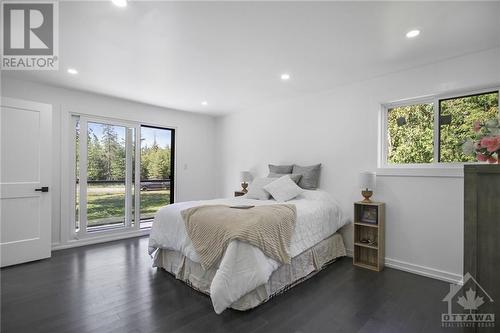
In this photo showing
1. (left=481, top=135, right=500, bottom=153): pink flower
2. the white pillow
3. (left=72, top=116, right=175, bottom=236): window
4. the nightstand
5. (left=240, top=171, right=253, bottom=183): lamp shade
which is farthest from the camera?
(left=240, top=171, right=253, bottom=183): lamp shade

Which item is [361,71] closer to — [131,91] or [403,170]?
[403,170]

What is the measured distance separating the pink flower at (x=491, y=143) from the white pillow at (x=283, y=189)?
215 cm

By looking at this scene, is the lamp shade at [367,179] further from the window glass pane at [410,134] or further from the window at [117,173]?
the window at [117,173]

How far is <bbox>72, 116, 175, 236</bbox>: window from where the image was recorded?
392cm

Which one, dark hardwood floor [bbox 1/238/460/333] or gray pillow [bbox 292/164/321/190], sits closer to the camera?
dark hardwood floor [bbox 1/238/460/333]

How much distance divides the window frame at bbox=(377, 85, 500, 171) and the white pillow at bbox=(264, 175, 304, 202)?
3.80 feet

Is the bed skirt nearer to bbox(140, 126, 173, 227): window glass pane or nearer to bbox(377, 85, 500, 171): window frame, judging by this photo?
bbox(377, 85, 500, 171): window frame

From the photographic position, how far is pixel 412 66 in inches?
115

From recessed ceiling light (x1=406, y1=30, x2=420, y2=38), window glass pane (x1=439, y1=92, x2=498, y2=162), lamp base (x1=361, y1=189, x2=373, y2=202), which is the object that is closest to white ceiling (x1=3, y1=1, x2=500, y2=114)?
recessed ceiling light (x1=406, y1=30, x2=420, y2=38)

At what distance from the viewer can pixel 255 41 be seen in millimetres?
2365

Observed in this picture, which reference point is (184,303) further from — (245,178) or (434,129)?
(434,129)

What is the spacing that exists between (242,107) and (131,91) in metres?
2.03

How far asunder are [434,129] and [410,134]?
0.26 m

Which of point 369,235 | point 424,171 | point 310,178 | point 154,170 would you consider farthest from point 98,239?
point 424,171
